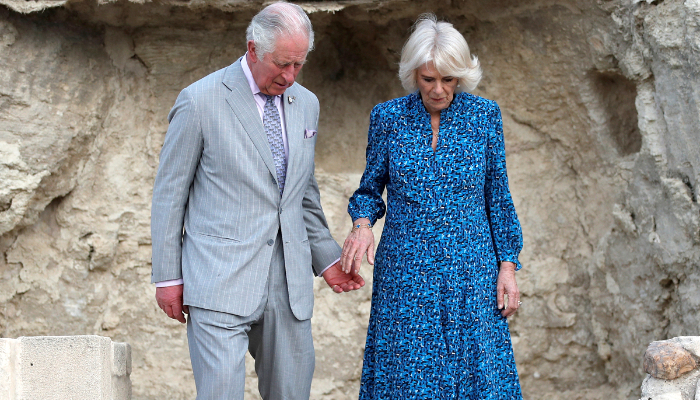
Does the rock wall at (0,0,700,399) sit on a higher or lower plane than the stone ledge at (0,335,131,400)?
higher

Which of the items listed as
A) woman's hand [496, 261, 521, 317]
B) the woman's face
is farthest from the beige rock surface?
the woman's face

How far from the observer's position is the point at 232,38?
4.69 meters

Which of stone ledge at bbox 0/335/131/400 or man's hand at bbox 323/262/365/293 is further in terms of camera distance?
man's hand at bbox 323/262/365/293

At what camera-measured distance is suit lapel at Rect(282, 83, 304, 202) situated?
282 cm

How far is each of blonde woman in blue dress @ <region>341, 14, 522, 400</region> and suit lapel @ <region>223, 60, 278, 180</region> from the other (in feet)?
1.45

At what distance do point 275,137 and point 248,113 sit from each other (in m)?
0.14

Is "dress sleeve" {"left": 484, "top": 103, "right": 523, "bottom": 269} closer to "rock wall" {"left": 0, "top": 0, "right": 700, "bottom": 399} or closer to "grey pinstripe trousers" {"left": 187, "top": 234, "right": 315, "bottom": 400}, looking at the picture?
"grey pinstripe trousers" {"left": 187, "top": 234, "right": 315, "bottom": 400}

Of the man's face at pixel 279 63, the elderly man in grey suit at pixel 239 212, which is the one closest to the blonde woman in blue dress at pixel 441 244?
the elderly man in grey suit at pixel 239 212

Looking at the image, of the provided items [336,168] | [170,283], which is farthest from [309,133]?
[336,168]

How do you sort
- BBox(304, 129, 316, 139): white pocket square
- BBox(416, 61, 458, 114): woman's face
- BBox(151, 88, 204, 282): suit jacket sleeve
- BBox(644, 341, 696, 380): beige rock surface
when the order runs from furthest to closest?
BBox(304, 129, 316, 139): white pocket square
BBox(416, 61, 458, 114): woman's face
BBox(151, 88, 204, 282): suit jacket sleeve
BBox(644, 341, 696, 380): beige rock surface

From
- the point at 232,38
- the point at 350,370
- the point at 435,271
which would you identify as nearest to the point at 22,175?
the point at 232,38

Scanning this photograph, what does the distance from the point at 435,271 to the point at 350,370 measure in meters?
2.03

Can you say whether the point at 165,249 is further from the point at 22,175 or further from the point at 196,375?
the point at 22,175

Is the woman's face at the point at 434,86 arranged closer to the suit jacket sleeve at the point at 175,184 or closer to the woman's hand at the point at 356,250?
the woman's hand at the point at 356,250
